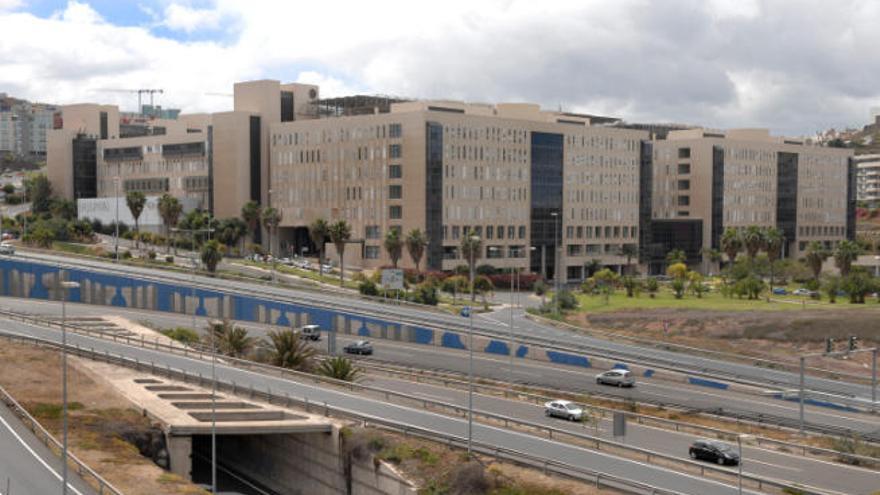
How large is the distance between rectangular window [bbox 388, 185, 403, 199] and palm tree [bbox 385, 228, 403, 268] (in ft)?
27.3

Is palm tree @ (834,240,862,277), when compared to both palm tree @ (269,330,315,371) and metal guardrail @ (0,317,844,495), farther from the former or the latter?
metal guardrail @ (0,317,844,495)

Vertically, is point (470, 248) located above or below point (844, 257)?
above

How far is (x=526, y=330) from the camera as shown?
Result: 9819 centimetres

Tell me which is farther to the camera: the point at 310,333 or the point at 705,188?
the point at 705,188

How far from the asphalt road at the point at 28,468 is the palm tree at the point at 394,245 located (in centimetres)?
8654

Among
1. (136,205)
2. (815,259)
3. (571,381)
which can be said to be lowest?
(571,381)

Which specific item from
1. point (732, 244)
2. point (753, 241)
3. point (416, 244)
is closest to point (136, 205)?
point (416, 244)

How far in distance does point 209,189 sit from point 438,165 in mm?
45997

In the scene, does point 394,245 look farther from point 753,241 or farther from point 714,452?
point 714,452

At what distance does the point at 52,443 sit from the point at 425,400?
61.3ft

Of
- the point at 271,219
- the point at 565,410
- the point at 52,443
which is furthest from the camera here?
the point at 271,219

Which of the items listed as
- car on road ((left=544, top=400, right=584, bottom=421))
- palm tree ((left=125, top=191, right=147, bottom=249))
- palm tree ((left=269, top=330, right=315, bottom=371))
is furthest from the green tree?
car on road ((left=544, top=400, right=584, bottom=421))

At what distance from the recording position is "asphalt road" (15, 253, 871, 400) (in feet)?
236

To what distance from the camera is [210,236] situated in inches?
6216
